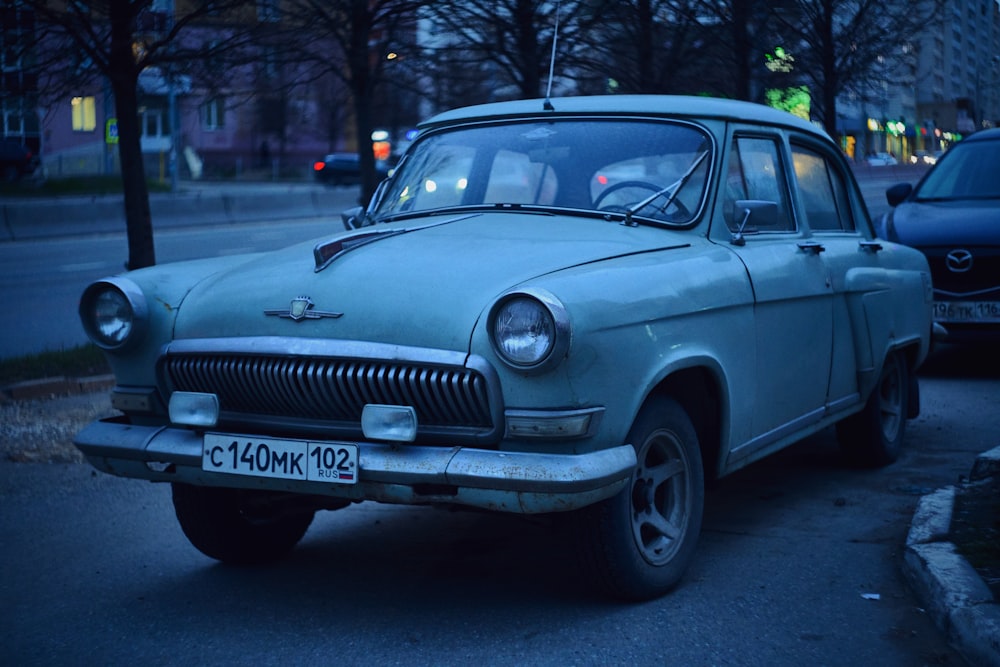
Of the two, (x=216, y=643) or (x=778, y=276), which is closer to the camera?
(x=216, y=643)

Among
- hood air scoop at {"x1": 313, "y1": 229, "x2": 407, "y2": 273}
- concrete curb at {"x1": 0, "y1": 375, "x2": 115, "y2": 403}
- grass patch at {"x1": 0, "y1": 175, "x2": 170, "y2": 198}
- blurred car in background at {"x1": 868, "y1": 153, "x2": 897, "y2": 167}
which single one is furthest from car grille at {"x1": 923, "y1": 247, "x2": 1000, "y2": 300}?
grass patch at {"x1": 0, "y1": 175, "x2": 170, "y2": 198}

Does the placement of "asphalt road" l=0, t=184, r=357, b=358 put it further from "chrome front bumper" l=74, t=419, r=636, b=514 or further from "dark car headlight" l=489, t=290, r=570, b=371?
"dark car headlight" l=489, t=290, r=570, b=371

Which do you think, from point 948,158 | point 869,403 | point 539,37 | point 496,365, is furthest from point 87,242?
point 496,365

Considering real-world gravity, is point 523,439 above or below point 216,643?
above

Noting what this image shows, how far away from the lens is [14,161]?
40.5m

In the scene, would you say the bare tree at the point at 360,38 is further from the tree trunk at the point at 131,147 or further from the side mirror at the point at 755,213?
the side mirror at the point at 755,213

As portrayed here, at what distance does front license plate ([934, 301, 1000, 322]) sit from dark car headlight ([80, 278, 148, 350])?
631cm

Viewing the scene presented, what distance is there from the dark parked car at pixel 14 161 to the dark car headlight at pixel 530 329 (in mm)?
39431

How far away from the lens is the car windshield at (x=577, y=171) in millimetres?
4750

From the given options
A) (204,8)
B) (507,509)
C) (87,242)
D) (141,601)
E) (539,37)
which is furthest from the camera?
(87,242)

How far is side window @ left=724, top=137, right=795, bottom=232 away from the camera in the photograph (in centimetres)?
493

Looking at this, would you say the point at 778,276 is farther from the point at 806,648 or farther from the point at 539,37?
the point at 539,37

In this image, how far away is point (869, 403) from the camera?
6082 millimetres

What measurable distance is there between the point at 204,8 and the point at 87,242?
14.7 meters
